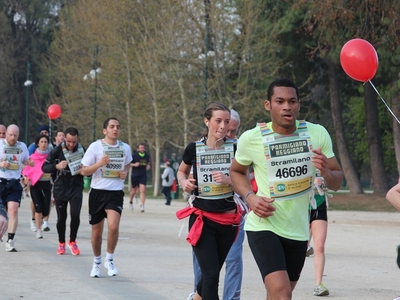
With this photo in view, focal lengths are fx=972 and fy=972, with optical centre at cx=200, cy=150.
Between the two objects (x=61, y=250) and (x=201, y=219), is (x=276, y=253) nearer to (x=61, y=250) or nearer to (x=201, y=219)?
(x=201, y=219)

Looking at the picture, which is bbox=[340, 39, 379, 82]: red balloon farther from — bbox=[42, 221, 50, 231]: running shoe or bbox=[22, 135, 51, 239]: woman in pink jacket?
bbox=[42, 221, 50, 231]: running shoe

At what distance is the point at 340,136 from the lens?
38938 mm

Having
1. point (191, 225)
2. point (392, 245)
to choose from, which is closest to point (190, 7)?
point (392, 245)

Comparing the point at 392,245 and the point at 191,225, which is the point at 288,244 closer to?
the point at 191,225

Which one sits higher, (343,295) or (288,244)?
(288,244)

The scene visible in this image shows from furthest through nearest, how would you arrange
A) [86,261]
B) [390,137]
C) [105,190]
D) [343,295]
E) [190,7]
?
[390,137]
[190,7]
[86,261]
[105,190]
[343,295]

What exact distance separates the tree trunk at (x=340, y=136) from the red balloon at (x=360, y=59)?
84.8 ft

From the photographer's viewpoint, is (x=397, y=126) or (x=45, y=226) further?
(x=397, y=126)

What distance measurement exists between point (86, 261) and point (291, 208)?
764 cm

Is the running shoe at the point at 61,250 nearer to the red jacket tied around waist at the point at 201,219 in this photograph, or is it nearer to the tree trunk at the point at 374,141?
the red jacket tied around waist at the point at 201,219

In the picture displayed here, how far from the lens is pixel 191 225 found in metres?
8.54

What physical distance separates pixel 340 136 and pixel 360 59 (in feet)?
86.9

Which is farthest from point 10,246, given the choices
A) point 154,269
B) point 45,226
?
point 45,226

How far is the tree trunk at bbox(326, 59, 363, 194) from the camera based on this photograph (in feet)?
127
